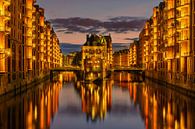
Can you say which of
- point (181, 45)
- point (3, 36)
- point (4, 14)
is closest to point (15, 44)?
point (3, 36)

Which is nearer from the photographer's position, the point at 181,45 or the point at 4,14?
the point at 4,14

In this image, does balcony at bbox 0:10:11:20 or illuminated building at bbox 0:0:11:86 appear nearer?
illuminated building at bbox 0:0:11:86

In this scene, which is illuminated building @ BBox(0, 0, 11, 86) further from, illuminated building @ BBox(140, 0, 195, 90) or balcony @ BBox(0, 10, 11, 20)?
illuminated building @ BBox(140, 0, 195, 90)

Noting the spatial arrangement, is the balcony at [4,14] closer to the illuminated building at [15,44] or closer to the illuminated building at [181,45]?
the illuminated building at [15,44]

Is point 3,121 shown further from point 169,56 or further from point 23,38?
point 169,56

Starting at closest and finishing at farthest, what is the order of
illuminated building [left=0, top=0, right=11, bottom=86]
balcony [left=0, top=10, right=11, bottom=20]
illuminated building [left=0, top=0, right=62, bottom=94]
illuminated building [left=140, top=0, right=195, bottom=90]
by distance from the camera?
illuminated building [left=0, top=0, right=11, bottom=86] < balcony [left=0, top=10, right=11, bottom=20] < illuminated building [left=0, top=0, right=62, bottom=94] < illuminated building [left=140, top=0, right=195, bottom=90]

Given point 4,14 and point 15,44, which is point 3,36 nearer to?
point 4,14

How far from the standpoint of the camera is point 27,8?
10200 cm

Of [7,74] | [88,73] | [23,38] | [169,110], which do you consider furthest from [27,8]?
[169,110]

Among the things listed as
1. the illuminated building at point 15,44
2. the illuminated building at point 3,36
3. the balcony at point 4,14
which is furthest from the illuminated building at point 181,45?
the balcony at point 4,14

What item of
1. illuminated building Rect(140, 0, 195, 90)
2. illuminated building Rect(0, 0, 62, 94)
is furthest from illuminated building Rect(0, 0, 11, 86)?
illuminated building Rect(140, 0, 195, 90)

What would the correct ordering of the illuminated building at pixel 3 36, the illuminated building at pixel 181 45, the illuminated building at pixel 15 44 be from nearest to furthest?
1. the illuminated building at pixel 3 36
2. the illuminated building at pixel 15 44
3. the illuminated building at pixel 181 45

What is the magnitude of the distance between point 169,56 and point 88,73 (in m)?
46.8

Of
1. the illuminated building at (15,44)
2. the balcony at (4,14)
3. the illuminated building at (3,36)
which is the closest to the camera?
the illuminated building at (3,36)
